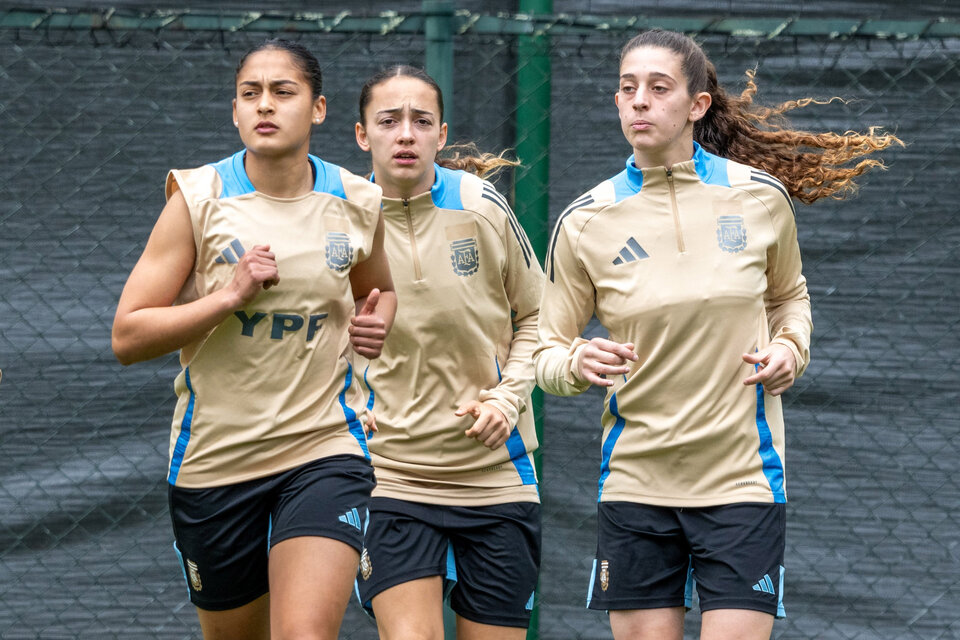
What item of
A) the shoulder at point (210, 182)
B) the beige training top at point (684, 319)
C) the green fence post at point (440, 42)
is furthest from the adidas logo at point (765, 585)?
the green fence post at point (440, 42)

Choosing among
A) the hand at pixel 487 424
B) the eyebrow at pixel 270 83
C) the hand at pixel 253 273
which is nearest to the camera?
the hand at pixel 253 273

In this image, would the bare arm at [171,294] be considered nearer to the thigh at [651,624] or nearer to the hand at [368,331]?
the hand at [368,331]

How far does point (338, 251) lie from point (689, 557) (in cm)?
126

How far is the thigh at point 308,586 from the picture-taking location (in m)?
2.95

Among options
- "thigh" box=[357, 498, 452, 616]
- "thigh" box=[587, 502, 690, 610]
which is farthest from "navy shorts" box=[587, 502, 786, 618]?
"thigh" box=[357, 498, 452, 616]

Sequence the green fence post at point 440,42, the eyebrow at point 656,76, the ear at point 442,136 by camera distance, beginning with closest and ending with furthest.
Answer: the eyebrow at point 656,76 < the ear at point 442,136 < the green fence post at point 440,42

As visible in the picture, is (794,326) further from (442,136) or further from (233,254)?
(233,254)

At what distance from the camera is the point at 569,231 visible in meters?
3.39

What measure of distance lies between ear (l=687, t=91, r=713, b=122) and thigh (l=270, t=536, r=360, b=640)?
151 cm

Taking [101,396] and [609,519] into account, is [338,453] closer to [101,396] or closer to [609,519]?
[609,519]

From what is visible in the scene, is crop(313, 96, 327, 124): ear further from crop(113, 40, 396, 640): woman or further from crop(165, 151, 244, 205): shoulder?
crop(165, 151, 244, 205): shoulder

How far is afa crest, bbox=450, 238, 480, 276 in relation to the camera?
149 inches

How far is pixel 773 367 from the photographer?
3.09 meters

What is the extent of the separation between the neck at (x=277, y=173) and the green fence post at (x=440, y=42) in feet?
→ 3.76
